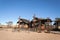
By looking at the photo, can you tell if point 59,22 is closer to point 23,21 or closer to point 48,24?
point 48,24

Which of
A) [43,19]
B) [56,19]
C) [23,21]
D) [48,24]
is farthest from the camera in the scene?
[23,21]

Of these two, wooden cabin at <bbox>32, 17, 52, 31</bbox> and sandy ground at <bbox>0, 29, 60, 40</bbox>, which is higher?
wooden cabin at <bbox>32, 17, 52, 31</bbox>

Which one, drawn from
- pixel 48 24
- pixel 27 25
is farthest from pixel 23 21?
pixel 48 24

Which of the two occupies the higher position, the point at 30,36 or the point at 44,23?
the point at 44,23

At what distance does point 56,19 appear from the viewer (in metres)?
35.6

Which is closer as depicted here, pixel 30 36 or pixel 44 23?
pixel 30 36

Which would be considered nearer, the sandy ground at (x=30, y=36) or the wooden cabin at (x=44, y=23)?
the sandy ground at (x=30, y=36)

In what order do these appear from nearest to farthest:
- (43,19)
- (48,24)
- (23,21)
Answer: (48,24), (43,19), (23,21)

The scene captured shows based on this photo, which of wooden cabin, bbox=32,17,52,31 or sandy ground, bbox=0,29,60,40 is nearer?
sandy ground, bbox=0,29,60,40

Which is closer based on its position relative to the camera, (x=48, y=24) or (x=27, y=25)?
(x=48, y=24)

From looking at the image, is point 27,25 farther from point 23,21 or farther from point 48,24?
point 48,24

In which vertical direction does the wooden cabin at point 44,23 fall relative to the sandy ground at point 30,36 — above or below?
above

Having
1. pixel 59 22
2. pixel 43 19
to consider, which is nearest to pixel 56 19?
pixel 59 22

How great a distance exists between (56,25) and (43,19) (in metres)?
5.14
